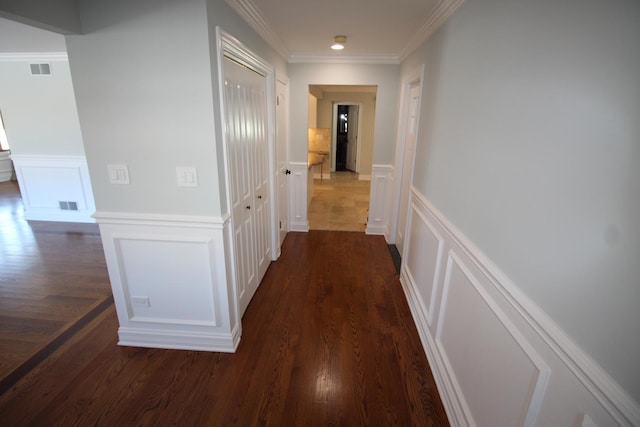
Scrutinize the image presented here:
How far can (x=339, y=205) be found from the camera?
19.8ft

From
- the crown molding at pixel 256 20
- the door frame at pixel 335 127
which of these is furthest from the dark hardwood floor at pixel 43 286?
the door frame at pixel 335 127

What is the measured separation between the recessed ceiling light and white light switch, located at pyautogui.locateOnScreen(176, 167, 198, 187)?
2.03 m

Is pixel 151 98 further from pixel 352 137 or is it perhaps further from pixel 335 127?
pixel 352 137

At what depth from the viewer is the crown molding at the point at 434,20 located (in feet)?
6.50

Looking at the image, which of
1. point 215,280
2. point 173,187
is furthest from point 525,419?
point 173,187

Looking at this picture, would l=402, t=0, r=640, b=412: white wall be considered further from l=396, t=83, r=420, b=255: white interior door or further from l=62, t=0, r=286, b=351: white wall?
l=396, t=83, r=420, b=255: white interior door

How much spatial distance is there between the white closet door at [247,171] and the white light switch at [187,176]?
247mm

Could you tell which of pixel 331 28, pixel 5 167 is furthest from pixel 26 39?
pixel 5 167

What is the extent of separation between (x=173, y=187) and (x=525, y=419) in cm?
205

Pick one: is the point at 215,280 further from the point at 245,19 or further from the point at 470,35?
the point at 470,35

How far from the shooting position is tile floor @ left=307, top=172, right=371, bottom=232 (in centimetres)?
493

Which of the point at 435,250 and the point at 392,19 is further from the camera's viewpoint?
the point at 392,19

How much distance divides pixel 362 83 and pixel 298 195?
171 cm

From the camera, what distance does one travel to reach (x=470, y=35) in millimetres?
1733
